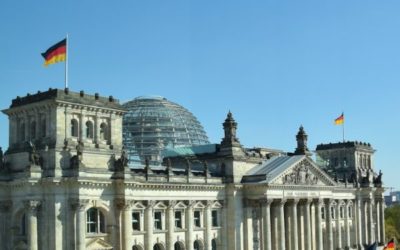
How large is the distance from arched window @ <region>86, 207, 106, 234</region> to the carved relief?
3257 centimetres

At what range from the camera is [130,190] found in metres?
72.6

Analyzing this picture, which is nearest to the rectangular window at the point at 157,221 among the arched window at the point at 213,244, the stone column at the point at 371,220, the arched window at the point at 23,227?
the arched window at the point at 213,244

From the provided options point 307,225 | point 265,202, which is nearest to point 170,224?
point 265,202

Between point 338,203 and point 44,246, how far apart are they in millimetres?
67036

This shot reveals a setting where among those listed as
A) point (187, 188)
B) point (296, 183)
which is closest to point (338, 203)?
point (296, 183)

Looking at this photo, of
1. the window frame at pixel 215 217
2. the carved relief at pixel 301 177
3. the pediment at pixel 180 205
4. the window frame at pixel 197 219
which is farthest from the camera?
the carved relief at pixel 301 177

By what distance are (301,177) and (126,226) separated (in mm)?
36225

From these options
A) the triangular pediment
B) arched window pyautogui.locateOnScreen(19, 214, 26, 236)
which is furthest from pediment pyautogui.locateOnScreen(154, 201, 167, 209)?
the triangular pediment

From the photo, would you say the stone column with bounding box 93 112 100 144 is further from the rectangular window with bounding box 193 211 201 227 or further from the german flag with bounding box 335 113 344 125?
the german flag with bounding box 335 113 344 125

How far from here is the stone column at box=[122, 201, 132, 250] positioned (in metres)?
70.9

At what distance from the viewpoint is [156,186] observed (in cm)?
7719

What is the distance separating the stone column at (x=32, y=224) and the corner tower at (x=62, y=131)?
3.48m

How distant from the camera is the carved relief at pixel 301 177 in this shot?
311 ft

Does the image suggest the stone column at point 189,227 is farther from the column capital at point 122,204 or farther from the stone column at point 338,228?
the stone column at point 338,228
